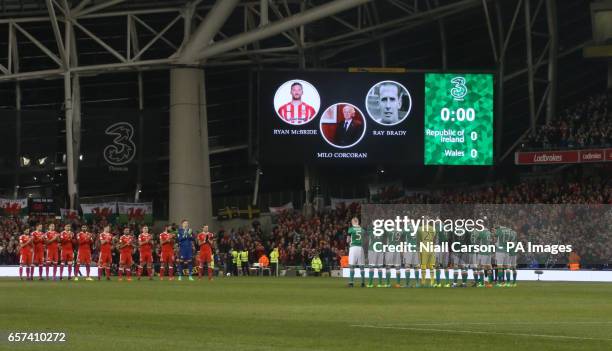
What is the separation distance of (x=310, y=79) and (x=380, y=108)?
3652 millimetres

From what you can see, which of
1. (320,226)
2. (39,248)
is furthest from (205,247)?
(320,226)

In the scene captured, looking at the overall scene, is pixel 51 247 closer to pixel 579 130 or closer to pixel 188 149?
pixel 188 149

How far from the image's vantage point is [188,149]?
195 ft

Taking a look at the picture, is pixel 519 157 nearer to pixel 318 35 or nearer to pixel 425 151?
pixel 425 151

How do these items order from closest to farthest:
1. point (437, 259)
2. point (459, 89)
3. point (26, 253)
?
point (437, 259) < point (26, 253) < point (459, 89)

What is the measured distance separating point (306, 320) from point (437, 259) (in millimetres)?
19210

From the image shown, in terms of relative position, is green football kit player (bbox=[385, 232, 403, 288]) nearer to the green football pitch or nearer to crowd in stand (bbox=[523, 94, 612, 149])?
the green football pitch

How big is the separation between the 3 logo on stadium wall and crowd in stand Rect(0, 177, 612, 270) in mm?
3410

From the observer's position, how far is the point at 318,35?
63.5 metres

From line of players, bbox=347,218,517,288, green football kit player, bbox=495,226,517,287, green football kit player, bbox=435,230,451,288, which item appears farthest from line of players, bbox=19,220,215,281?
green football kit player, bbox=495,226,517,287

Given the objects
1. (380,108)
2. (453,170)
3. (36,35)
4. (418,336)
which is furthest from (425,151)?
(418,336)

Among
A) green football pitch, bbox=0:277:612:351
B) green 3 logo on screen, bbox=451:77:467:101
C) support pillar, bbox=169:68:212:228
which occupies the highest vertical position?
green 3 logo on screen, bbox=451:77:467:101

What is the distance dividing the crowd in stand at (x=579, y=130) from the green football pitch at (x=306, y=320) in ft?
96.6

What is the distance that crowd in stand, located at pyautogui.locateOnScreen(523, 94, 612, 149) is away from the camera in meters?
60.7
